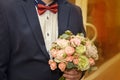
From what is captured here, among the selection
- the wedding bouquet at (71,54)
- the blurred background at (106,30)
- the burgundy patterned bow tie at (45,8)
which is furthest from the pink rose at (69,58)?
the blurred background at (106,30)

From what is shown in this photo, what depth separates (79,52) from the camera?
1467mm

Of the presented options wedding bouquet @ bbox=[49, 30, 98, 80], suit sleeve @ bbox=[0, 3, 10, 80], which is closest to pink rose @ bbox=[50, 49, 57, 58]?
wedding bouquet @ bbox=[49, 30, 98, 80]

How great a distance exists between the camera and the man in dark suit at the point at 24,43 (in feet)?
4.82

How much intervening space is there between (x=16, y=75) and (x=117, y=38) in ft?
8.98

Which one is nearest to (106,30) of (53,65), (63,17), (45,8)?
(63,17)

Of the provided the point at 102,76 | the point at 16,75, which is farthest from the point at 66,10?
the point at 102,76

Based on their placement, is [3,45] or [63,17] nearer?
[3,45]

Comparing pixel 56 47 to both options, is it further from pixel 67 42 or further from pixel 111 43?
pixel 111 43

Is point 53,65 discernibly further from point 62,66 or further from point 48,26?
point 48,26

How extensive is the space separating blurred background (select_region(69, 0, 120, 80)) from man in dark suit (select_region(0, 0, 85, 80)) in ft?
4.55

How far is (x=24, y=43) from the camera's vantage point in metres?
1.50

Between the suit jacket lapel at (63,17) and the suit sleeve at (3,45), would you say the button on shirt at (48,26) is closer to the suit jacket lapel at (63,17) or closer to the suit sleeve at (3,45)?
the suit jacket lapel at (63,17)

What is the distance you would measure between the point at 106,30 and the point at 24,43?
7.70 feet

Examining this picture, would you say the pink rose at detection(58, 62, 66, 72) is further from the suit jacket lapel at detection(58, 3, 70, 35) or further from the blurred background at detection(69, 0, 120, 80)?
the blurred background at detection(69, 0, 120, 80)
